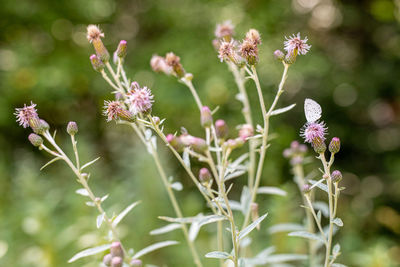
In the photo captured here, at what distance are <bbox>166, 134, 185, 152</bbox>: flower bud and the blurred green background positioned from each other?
1.45 meters

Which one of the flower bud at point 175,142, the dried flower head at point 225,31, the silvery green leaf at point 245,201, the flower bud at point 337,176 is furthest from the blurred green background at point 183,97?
the flower bud at point 175,142

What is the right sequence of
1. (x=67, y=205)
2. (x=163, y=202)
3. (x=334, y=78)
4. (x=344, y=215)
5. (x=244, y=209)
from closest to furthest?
1. (x=244, y=209)
2. (x=163, y=202)
3. (x=67, y=205)
4. (x=344, y=215)
5. (x=334, y=78)

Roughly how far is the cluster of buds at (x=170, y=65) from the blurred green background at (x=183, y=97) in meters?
1.26

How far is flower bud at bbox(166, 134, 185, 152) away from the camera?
35.7 inches

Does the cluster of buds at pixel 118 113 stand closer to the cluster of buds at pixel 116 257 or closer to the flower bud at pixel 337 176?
the cluster of buds at pixel 116 257

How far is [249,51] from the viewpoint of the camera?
3.12ft

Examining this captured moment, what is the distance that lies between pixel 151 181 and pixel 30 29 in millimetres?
1905

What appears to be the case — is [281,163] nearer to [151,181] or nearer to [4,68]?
[151,181]

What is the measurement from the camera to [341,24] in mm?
3951

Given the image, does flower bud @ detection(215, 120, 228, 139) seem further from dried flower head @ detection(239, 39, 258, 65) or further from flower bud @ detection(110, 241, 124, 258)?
flower bud @ detection(110, 241, 124, 258)

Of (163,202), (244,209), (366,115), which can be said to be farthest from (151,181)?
(366,115)

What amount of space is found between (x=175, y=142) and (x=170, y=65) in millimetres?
367

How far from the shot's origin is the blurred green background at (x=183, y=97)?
2746 millimetres

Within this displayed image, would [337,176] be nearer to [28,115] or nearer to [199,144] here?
[199,144]
